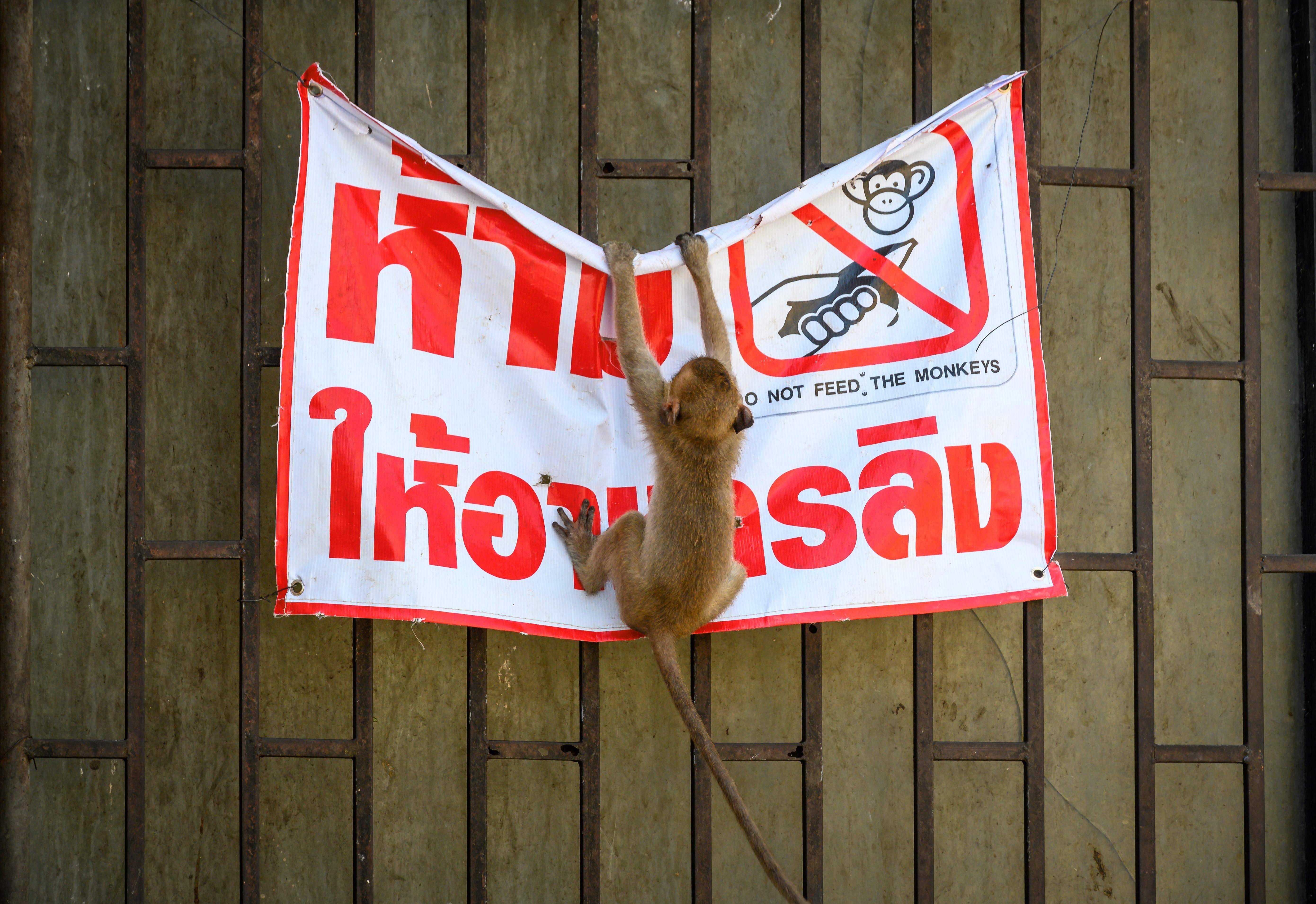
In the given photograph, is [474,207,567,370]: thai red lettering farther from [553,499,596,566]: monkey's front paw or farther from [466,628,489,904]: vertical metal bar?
[466,628,489,904]: vertical metal bar

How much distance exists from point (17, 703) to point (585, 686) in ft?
7.72

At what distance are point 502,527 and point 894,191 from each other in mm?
2026

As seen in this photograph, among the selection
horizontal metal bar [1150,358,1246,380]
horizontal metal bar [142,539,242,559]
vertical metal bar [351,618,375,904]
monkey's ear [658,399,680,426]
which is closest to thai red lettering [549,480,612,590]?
monkey's ear [658,399,680,426]

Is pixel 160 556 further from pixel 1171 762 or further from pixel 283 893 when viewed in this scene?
pixel 1171 762

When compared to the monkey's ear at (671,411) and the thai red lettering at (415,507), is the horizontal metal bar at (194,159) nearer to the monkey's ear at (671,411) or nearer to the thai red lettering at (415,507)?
the thai red lettering at (415,507)

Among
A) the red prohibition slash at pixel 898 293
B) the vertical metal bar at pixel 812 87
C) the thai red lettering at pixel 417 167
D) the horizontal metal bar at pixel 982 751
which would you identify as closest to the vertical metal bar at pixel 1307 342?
the horizontal metal bar at pixel 982 751

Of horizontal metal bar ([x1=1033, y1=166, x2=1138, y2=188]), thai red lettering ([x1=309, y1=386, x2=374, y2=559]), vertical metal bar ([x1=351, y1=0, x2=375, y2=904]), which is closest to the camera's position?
thai red lettering ([x1=309, y1=386, x2=374, y2=559])

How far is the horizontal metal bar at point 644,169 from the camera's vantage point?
A: 3.78 meters

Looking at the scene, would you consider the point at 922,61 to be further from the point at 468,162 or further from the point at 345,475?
the point at 345,475

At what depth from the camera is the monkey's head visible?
3.29 meters

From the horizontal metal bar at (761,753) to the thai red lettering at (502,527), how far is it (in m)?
1.12

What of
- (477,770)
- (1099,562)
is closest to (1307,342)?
(1099,562)

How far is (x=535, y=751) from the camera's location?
3.77 m

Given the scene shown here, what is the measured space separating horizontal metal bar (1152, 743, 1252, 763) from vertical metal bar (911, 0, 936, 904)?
984mm
